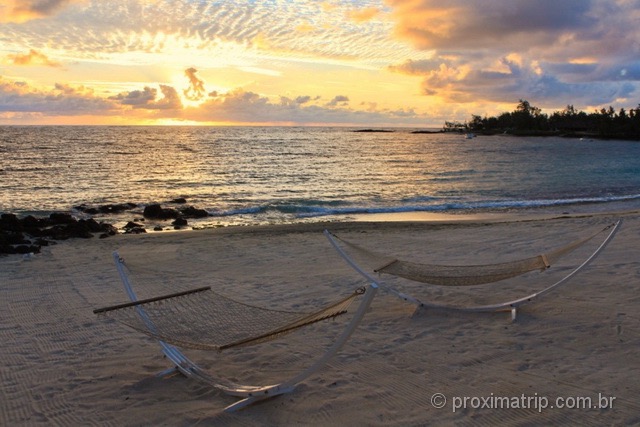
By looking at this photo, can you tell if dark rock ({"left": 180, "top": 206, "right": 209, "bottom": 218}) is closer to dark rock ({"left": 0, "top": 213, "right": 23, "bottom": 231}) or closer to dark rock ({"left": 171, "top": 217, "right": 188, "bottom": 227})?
dark rock ({"left": 171, "top": 217, "right": 188, "bottom": 227})

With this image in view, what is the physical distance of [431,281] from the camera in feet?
19.4

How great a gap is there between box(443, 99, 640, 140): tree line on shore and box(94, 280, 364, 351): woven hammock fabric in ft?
358

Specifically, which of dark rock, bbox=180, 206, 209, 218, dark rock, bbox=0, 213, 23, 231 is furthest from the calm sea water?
dark rock, bbox=0, 213, 23, 231

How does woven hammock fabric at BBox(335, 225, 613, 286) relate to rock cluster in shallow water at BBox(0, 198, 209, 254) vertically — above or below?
above

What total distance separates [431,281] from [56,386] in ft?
13.0

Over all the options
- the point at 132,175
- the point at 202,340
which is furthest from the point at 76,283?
the point at 132,175

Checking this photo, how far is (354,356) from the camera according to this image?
526 cm

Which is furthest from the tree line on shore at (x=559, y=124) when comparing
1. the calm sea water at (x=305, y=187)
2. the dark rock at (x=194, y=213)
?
the dark rock at (x=194, y=213)

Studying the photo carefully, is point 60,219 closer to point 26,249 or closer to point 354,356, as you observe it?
point 26,249

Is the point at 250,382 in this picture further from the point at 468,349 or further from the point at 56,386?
the point at 468,349

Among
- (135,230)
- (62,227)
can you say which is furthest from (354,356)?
(62,227)

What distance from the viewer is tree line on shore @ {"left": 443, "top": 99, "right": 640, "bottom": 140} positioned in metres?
101

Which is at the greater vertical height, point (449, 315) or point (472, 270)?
point (472, 270)

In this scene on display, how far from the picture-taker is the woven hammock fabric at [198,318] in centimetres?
454
